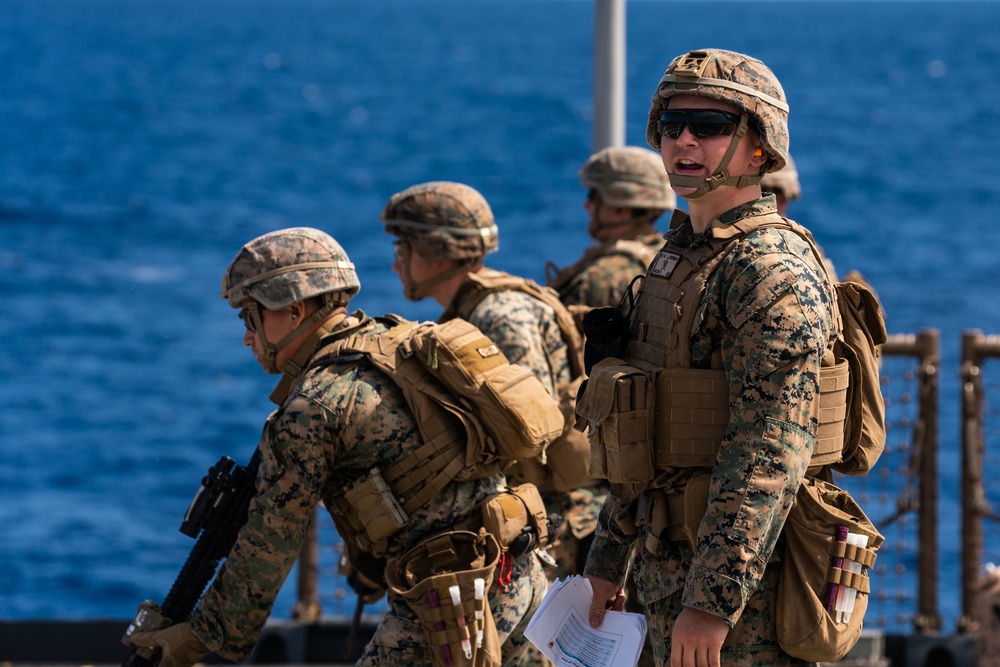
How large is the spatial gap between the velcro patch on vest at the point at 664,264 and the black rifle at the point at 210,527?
1547mm

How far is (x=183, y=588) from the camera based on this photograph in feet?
17.1

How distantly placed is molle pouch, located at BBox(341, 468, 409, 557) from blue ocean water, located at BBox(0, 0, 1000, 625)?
1041 cm

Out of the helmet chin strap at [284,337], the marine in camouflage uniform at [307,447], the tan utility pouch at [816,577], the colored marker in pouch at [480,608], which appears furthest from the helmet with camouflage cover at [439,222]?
the tan utility pouch at [816,577]

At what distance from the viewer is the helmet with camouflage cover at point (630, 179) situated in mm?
7590

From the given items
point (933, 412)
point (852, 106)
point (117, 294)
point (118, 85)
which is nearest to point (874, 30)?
point (852, 106)

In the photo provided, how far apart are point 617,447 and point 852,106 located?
294ft

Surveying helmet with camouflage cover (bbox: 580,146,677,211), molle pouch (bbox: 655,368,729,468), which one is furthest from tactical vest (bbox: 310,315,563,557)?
helmet with camouflage cover (bbox: 580,146,677,211)

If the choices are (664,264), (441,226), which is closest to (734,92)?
(664,264)

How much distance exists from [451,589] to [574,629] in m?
0.55

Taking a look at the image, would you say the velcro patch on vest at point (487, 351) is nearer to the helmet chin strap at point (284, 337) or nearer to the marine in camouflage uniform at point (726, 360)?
the helmet chin strap at point (284, 337)

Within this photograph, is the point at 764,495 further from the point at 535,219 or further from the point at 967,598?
the point at 535,219

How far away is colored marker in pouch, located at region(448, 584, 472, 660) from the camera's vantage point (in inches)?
196

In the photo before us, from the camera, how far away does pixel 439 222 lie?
20.7ft

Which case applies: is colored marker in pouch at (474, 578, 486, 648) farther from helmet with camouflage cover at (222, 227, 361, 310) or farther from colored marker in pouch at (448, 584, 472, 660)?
helmet with camouflage cover at (222, 227, 361, 310)
